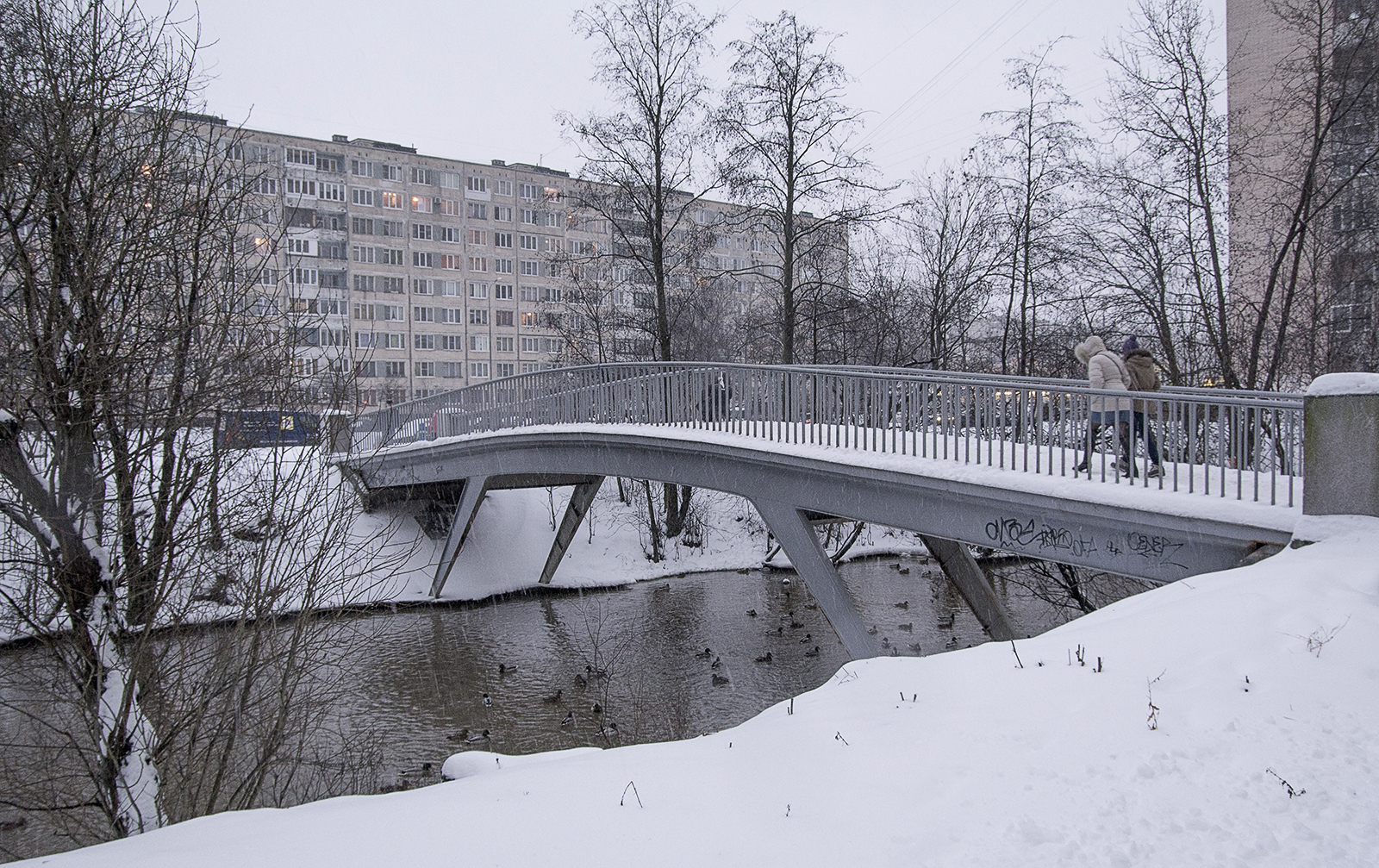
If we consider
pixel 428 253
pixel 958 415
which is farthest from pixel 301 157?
pixel 958 415

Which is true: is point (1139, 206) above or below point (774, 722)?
above

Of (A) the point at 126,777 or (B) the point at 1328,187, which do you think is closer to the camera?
(A) the point at 126,777

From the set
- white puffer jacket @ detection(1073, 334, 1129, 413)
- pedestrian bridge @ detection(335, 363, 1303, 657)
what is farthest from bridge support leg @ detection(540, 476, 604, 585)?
→ white puffer jacket @ detection(1073, 334, 1129, 413)

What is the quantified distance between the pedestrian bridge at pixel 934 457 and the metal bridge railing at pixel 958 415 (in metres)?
0.03

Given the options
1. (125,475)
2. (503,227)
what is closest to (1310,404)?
(125,475)

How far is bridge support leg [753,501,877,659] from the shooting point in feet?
36.1

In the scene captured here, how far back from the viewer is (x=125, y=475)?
654cm

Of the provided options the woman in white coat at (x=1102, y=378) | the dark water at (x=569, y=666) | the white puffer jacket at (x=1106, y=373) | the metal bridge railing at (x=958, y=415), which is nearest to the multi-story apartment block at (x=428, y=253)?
the dark water at (x=569, y=666)

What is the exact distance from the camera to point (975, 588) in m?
11.2

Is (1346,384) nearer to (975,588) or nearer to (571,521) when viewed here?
(975,588)

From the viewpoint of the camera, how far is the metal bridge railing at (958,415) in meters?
7.31

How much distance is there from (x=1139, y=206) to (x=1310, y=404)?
1162 centimetres

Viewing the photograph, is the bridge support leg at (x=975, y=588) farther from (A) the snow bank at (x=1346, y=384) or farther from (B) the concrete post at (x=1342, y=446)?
(A) the snow bank at (x=1346, y=384)

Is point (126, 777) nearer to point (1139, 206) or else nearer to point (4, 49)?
point (4, 49)
